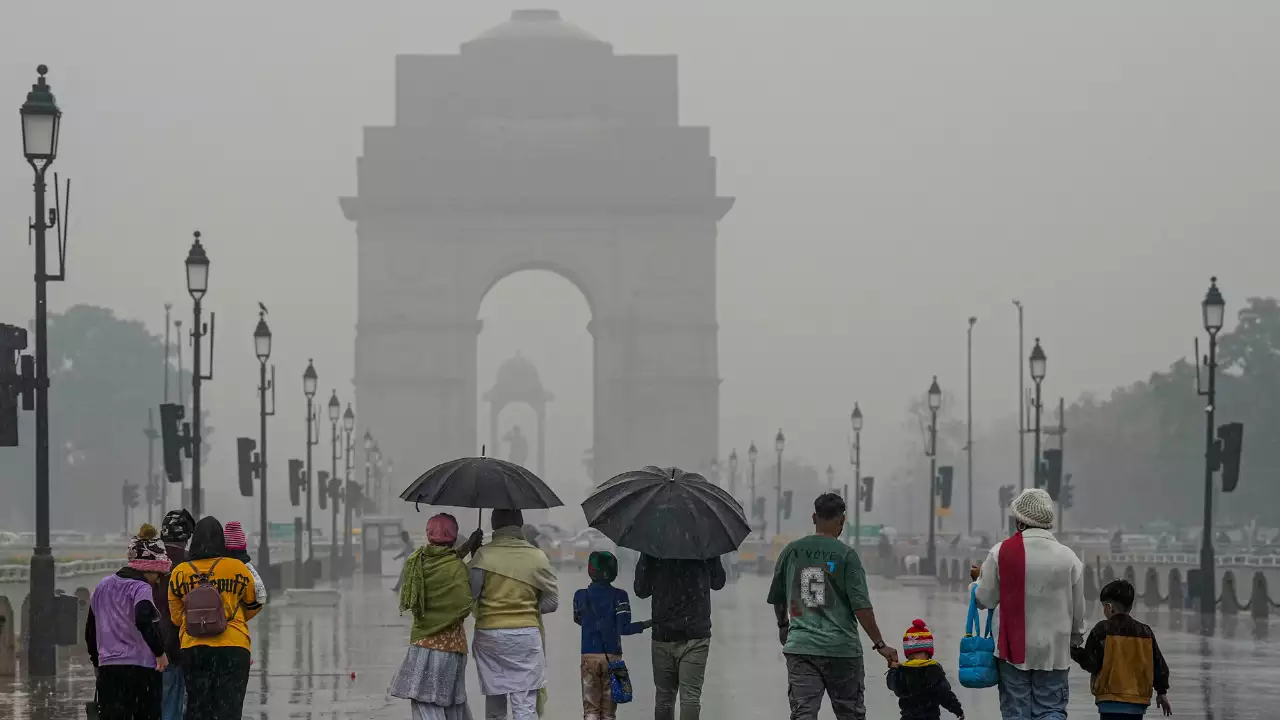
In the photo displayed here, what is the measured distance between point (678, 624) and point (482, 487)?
1.43 meters

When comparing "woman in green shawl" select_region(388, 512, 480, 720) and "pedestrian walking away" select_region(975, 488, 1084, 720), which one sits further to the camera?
"woman in green shawl" select_region(388, 512, 480, 720)

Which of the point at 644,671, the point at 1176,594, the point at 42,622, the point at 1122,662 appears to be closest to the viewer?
the point at 1122,662

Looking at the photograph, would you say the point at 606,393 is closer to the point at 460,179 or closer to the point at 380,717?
the point at 460,179

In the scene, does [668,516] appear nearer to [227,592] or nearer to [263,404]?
[227,592]

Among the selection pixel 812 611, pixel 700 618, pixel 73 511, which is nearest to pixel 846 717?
pixel 812 611

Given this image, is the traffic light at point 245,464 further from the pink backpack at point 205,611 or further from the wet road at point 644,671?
the pink backpack at point 205,611

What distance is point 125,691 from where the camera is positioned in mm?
12055

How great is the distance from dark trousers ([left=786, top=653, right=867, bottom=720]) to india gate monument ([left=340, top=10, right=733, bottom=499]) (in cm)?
7091

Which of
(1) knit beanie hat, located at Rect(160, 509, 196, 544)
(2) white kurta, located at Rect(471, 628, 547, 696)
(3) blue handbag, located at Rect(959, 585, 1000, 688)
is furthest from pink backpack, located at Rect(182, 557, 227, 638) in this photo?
(3) blue handbag, located at Rect(959, 585, 1000, 688)

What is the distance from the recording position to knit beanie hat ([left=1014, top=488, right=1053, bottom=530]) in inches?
441

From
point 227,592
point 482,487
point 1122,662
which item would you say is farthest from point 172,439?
point 1122,662

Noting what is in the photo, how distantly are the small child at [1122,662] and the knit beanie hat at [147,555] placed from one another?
4862mm

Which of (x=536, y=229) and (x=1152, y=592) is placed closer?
(x=1152, y=592)

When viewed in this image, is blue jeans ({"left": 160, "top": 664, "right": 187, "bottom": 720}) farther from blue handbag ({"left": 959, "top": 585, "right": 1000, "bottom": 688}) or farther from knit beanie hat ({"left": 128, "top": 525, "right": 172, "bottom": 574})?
blue handbag ({"left": 959, "top": 585, "right": 1000, "bottom": 688})
